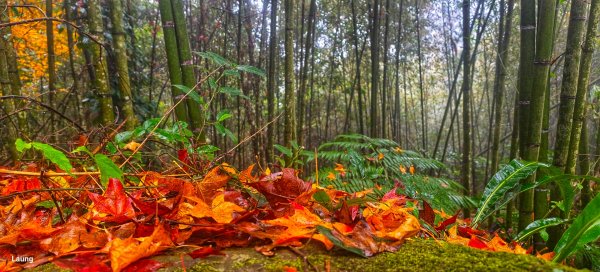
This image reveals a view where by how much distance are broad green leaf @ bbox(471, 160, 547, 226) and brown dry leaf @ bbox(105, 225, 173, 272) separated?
1088mm

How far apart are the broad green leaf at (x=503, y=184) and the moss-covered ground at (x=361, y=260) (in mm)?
666

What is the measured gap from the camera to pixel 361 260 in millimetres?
699

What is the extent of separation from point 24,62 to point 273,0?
6.53 meters

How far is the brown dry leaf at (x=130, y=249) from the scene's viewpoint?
2.14 ft

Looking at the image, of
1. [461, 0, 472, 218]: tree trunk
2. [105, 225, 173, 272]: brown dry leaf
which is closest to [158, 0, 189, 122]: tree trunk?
[105, 225, 173, 272]: brown dry leaf

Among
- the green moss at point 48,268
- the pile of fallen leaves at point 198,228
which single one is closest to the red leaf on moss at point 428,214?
the pile of fallen leaves at point 198,228

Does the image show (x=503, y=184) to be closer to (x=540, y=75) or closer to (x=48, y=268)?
(x=540, y=75)

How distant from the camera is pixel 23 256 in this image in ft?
2.55

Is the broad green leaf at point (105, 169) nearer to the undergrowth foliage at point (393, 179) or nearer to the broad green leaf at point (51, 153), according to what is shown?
the broad green leaf at point (51, 153)

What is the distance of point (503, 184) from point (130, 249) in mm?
1278

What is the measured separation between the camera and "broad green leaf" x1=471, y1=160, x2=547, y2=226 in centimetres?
131

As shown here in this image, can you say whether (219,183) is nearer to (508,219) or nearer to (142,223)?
(142,223)

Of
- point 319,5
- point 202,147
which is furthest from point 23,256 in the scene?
point 319,5

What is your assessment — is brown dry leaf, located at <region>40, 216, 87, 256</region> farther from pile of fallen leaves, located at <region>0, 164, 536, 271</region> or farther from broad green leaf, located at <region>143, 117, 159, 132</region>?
broad green leaf, located at <region>143, 117, 159, 132</region>
